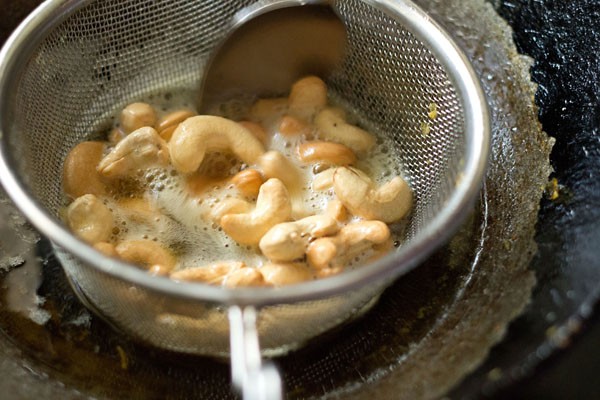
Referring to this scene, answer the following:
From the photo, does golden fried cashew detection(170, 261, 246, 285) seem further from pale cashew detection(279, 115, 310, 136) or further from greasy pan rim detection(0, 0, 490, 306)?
pale cashew detection(279, 115, 310, 136)

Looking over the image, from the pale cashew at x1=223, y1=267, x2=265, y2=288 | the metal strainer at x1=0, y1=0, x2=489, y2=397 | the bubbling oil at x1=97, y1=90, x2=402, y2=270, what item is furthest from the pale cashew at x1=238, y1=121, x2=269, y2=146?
the pale cashew at x1=223, y1=267, x2=265, y2=288

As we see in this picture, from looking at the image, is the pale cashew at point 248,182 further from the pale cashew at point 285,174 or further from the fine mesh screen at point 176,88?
the fine mesh screen at point 176,88

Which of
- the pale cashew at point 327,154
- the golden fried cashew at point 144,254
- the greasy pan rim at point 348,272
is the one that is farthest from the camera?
the pale cashew at point 327,154

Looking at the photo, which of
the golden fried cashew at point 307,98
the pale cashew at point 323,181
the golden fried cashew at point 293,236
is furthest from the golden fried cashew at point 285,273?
the golden fried cashew at point 307,98

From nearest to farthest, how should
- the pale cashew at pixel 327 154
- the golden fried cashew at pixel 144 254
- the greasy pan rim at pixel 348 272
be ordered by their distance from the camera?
the greasy pan rim at pixel 348 272 → the golden fried cashew at pixel 144 254 → the pale cashew at pixel 327 154

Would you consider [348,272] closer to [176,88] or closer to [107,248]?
[107,248]

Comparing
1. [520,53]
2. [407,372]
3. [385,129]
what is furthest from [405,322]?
[520,53]
